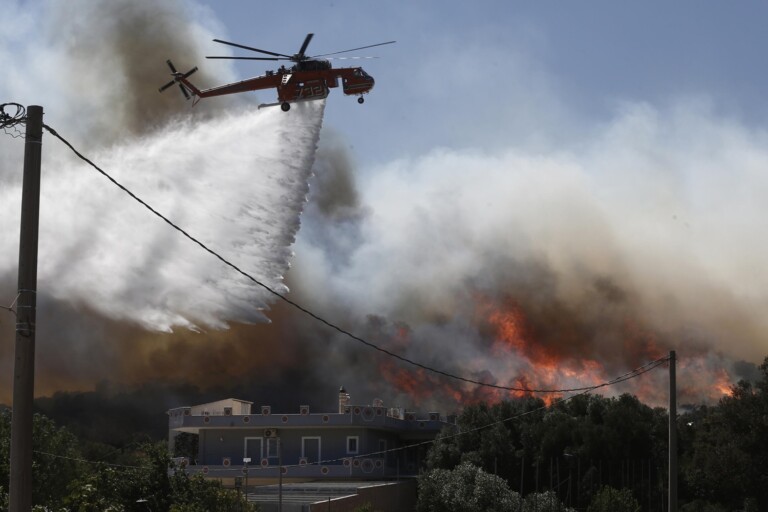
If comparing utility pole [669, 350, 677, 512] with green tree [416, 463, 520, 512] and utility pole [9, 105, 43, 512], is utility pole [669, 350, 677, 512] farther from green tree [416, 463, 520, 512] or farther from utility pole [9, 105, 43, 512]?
green tree [416, 463, 520, 512]

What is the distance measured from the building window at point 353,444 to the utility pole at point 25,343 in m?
72.5

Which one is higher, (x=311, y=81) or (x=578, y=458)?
(x=311, y=81)

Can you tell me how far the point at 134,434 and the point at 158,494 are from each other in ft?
268

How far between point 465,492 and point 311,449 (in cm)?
1765

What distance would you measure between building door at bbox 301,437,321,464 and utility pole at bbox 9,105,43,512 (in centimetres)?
7261

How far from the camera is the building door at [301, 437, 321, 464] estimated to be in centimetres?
8894

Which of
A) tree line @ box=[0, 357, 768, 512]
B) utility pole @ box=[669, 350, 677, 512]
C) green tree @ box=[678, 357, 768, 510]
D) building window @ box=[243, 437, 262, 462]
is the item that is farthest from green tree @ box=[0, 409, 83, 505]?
green tree @ box=[678, 357, 768, 510]

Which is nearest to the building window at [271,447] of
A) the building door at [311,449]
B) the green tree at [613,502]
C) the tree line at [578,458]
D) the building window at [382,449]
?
the building door at [311,449]

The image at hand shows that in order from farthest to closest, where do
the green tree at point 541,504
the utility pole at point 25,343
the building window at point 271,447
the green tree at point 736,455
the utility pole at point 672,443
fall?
the building window at point 271,447, the green tree at point 541,504, the green tree at point 736,455, the utility pole at point 672,443, the utility pole at point 25,343

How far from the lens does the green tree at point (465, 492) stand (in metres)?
75.4

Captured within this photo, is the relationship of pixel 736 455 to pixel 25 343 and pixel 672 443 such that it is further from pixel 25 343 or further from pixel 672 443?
pixel 25 343

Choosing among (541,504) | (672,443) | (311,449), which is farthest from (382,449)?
(672,443)

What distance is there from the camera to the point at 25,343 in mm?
17672

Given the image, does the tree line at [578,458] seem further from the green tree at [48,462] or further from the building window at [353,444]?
the building window at [353,444]
